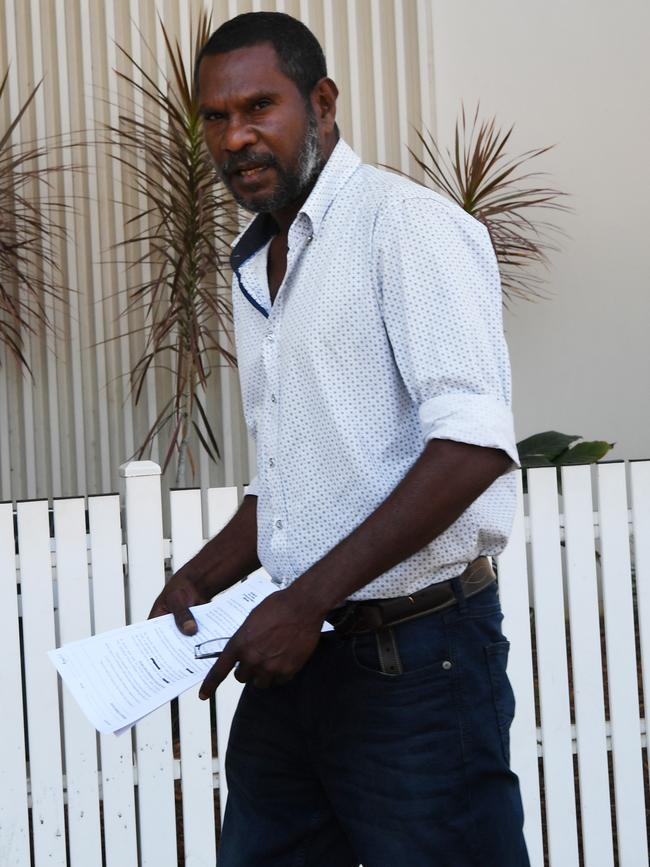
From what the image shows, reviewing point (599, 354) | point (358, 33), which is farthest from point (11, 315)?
point (599, 354)

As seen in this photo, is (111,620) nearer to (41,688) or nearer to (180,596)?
(41,688)

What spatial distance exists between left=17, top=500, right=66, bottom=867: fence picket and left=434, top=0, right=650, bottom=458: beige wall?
3328 millimetres

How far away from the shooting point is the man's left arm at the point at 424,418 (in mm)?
1217

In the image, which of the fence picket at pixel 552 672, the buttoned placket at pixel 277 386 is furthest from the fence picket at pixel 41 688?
the buttoned placket at pixel 277 386

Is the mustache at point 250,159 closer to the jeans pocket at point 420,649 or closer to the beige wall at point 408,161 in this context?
the jeans pocket at point 420,649

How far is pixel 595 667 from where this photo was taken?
2.81 metres

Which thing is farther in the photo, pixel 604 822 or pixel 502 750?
pixel 604 822

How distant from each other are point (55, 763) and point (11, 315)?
285 cm

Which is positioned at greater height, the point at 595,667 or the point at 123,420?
the point at 123,420

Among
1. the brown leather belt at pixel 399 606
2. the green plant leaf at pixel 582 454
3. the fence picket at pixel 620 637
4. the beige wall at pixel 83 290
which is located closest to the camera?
the brown leather belt at pixel 399 606

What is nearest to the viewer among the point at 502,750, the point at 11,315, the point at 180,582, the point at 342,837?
the point at 502,750

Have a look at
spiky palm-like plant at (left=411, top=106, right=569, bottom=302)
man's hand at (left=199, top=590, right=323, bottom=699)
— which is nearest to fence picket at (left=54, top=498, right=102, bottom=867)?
man's hand at (left=199, top=590, right=323, bottom=699)

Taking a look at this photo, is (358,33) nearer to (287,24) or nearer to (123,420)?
(123,420)

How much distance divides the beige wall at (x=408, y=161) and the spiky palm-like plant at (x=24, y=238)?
0.32 ft
